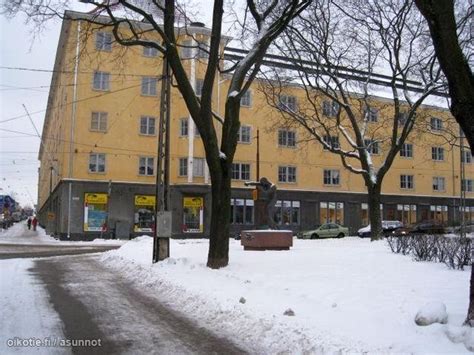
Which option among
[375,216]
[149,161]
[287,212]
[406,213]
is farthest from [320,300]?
[406,213]

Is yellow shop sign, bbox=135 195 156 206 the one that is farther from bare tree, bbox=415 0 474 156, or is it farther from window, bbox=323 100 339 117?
bare tree, bbox=415 0 474 156

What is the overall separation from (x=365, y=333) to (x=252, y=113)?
4613cm

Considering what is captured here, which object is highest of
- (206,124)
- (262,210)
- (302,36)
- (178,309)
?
(302,36)

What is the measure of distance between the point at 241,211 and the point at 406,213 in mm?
21038

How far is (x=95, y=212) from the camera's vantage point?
44438 millimetres

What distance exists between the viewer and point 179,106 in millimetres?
48844

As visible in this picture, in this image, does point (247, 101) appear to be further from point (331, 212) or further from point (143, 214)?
point (143, 214)

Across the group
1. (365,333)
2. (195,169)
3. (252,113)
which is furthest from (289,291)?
(252,113)

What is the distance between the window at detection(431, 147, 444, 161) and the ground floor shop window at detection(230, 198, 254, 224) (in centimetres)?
2560

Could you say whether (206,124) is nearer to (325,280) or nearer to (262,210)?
(325,280)

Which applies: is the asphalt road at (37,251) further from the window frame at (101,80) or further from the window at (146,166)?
the window frame at (101,80)

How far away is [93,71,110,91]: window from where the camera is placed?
45.7m

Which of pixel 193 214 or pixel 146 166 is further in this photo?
pixel 193 214

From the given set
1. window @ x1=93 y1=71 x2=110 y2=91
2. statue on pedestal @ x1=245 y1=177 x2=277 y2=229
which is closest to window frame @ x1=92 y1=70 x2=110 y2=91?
window @ x1=93 y1=71 x2=110 y2=91
